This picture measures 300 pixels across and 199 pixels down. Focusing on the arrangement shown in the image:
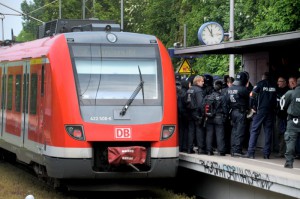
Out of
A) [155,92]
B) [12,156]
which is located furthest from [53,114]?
[12,156]

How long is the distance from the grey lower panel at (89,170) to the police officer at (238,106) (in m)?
1.58

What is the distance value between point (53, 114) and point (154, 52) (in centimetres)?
205

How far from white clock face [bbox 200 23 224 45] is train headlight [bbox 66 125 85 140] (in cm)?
1664

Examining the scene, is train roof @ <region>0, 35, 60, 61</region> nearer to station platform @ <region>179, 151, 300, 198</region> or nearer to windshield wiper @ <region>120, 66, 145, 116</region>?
windshield wiper @ <region>120, 66, 145, 116</region>

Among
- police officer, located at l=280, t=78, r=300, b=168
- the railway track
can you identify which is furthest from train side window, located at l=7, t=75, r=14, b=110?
police officer, located at l=280, t=78, r=300, b=168

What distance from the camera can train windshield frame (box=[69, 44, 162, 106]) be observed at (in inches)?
537

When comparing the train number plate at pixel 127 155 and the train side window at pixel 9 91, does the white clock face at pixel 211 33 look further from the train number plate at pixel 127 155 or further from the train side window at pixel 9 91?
the train number plate at pixel 127 155

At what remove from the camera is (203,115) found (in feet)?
49.4

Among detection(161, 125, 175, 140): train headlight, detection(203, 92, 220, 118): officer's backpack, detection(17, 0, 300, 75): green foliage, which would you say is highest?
detection(17, 0, 300, 75): green foliage

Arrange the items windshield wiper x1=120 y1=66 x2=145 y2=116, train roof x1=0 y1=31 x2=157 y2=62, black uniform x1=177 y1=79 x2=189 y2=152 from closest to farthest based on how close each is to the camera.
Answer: windshield wiper x1=120 y1=66 x2=145 y2=116 < train roof x1=0 y1=31 x2=157 y2=62 < black uniform x1=177 y1=79 x2=189 y2=152

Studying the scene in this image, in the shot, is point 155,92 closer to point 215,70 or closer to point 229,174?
point 229,174

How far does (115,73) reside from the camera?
1392cm

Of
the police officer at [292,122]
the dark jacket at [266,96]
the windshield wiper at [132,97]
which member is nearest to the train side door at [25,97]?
the windshield wiper at [132,97]

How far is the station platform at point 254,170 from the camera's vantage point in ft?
37.1
